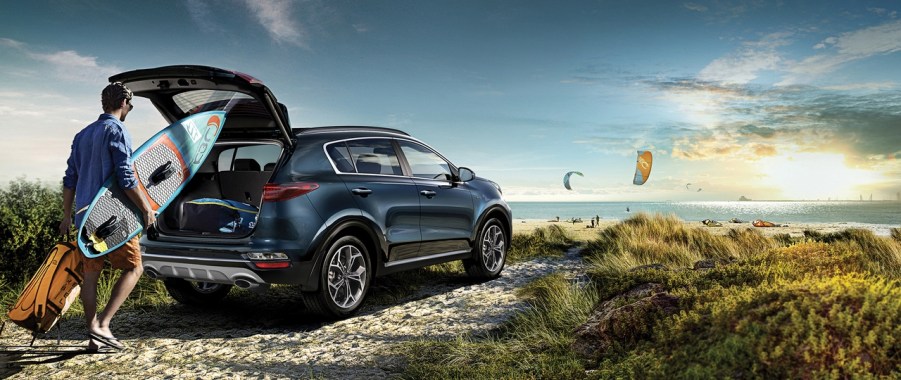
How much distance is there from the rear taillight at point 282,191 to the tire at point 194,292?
6.20 ft

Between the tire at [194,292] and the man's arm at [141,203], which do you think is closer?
the man's arm at [141,203]

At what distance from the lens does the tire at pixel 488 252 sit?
806 cm

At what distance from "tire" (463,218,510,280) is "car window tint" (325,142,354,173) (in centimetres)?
241

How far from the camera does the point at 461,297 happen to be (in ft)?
23.3

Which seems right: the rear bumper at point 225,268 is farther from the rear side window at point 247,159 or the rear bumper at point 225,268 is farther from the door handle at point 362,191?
the rear side window at point 247,159

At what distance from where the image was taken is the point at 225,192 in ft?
20.8

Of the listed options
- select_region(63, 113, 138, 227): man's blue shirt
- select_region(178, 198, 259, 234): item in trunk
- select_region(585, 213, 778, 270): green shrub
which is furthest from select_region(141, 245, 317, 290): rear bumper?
select_region(585, 213, 778, 270): green shrub

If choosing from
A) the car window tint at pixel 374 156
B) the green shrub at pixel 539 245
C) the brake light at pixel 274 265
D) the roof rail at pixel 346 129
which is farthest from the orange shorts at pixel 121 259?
the green shrub at pixel 539 245

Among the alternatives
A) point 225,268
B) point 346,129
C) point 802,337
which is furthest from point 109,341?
point 802,337

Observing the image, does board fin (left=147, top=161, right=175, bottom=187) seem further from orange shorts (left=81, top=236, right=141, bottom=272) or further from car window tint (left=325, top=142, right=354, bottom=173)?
car window tint (left=325, top=142, right=354, bottom=173)

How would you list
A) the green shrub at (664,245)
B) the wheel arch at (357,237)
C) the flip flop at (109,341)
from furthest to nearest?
1. the green shrub at (664,245)
2. the wheel arch at (357,237)
3. the flip flop at (109,341)

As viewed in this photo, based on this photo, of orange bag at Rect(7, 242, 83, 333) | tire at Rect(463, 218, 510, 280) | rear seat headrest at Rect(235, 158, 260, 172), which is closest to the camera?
orange bag at Rect(7, 242, 83, 333)

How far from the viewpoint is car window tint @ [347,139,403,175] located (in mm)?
6348

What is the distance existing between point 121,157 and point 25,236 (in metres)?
3.17
